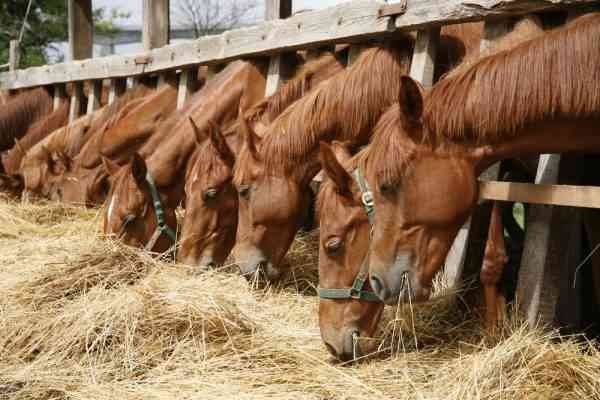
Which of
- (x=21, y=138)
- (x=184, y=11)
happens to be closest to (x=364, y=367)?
(x=21, y=138)

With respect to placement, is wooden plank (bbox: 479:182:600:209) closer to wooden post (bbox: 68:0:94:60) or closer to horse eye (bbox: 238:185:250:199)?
horse eye (bbox: 238:185:250:199)

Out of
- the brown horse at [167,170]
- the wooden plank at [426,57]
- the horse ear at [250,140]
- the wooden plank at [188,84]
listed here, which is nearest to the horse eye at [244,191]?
the horse ear at [250,140]

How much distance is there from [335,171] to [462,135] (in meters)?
0.62

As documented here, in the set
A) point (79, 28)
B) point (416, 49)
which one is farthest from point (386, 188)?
point (79, 28)

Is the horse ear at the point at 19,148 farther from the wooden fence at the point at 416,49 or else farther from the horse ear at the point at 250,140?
the horse ear at the point at 250,140

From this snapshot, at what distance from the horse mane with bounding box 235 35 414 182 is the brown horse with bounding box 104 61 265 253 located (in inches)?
37.0

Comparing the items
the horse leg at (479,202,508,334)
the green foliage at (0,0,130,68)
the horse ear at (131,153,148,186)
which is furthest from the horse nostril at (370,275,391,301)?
the green foliage at (0,0,130,68)

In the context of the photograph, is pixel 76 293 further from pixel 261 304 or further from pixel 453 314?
pixel 453 314

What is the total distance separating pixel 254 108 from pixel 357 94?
0.98 meters

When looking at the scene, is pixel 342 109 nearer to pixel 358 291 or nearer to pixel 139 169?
pixel 358 291

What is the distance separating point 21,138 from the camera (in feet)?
30.3

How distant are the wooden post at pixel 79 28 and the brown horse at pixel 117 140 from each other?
2.70 meters

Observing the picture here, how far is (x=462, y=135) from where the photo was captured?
2434 mm

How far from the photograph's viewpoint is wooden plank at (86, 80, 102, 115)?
807 cm
